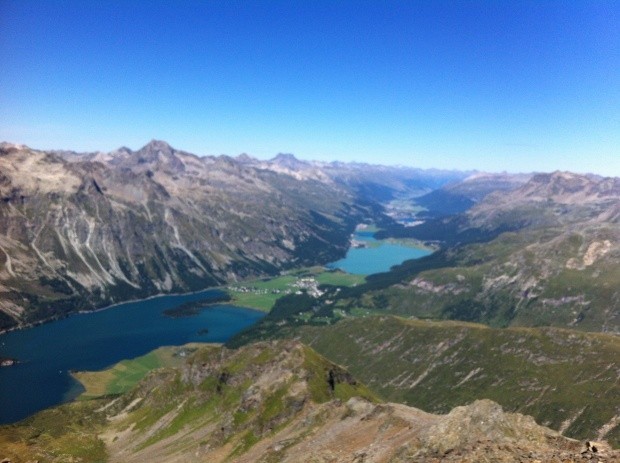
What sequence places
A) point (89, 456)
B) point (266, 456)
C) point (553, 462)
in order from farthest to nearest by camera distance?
point (89, 456)
point (266, 456)
point (553, 462)

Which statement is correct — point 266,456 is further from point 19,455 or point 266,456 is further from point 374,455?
point 19,455

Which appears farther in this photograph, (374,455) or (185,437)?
(185,437)

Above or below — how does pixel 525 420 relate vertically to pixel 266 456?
above

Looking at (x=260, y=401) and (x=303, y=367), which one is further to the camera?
(x=303, y=367)

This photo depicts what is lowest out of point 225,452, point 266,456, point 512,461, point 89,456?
point 89,456

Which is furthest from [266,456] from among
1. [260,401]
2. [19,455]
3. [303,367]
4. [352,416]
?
[19,455]

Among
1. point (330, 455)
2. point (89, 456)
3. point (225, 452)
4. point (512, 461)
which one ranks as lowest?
point (89, 456)

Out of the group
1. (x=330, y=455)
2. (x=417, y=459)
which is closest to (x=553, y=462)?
(x=417, y=459)

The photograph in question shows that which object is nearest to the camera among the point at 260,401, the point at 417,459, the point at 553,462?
the point at 553,462

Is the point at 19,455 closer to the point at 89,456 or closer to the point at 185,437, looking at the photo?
the point at 89,456
